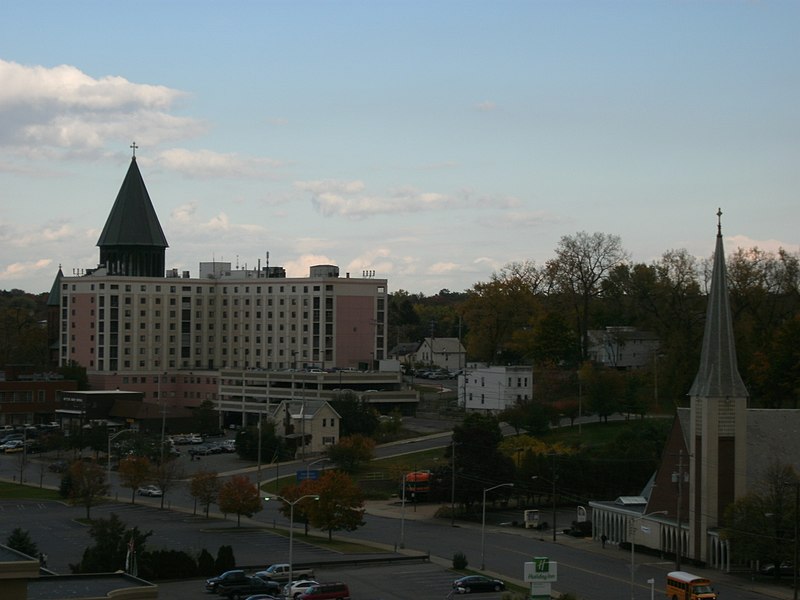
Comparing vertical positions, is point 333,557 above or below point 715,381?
below

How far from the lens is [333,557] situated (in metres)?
60.4

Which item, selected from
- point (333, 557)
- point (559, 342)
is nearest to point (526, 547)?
point (333, 557)

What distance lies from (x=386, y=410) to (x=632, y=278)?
27966mm

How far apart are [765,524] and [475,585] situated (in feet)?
45.2

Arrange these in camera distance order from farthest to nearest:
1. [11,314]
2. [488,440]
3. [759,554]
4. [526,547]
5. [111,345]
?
1. [11,314]
2. [111,345]
3. [488,440]
4. [526,547]
5. [759,554]

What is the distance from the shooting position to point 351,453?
295 feet

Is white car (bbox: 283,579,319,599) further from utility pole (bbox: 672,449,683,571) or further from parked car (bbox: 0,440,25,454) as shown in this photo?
parked car (bbox: 0,440,25,454)

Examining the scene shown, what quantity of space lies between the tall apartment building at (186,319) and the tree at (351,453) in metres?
44.5

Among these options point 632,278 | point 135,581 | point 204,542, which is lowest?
point 204,542

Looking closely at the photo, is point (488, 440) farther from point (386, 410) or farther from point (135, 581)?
point (135, 581)

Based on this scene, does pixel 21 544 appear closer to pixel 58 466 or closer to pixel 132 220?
pixel 58 466

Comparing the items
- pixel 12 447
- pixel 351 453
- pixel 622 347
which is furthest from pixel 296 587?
pixel 622 347

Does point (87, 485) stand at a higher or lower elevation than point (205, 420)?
lower

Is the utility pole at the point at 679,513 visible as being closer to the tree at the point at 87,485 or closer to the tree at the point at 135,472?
the tree at the point at 87,485
